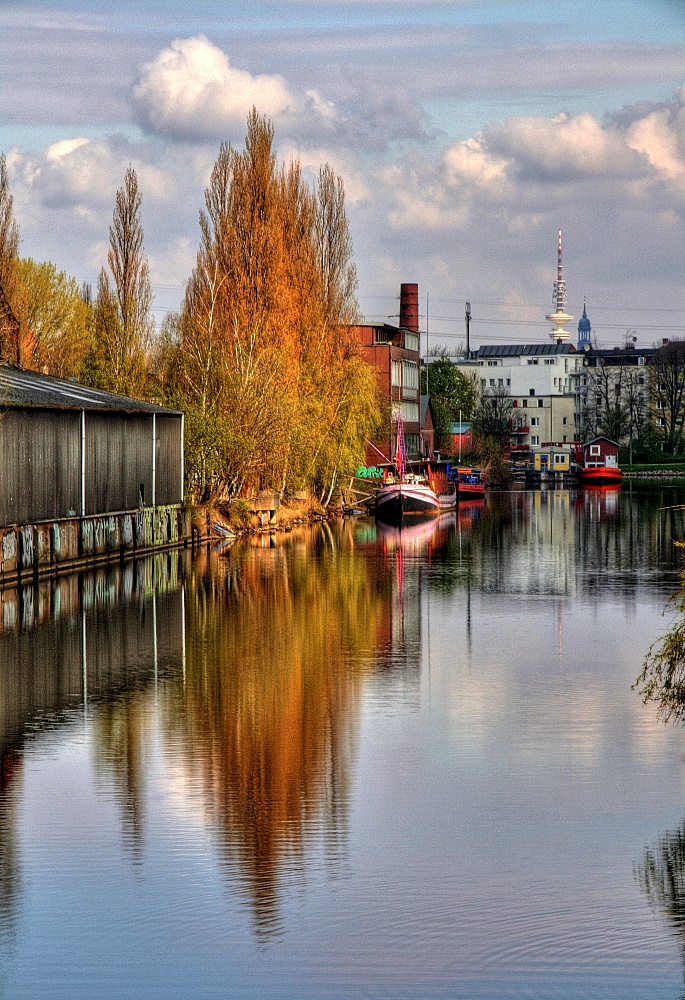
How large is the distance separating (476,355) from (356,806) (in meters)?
168

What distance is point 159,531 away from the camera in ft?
137

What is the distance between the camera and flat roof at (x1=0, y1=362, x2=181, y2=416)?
32.3 meters


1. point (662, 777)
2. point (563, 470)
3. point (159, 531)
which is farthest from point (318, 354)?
point (563, 470)

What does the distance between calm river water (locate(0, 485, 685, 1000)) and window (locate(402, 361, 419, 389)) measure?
68423 mm

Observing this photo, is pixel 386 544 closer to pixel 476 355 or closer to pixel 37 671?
pixel 37 671

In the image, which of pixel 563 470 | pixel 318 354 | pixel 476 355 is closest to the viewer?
Answer: pixel 318 354

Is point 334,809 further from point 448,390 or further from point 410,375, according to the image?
point 448,390

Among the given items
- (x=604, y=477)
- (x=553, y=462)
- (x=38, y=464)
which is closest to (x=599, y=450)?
(x=553, y=462)

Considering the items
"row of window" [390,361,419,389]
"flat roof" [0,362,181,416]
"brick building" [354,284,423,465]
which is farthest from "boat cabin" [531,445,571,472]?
"flat roof" [0,362,181,416]

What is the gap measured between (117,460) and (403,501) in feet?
81.7

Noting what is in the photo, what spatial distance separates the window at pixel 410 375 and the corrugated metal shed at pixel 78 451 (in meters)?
49.2

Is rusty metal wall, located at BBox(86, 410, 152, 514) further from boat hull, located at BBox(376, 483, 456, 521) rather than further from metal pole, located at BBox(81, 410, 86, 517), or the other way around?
boat hull, located at BBox(376, 483, 456, 521)

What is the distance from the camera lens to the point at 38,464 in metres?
32.8

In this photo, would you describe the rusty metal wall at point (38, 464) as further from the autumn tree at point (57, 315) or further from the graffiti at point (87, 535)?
the autumn tree at point (57, 315)
